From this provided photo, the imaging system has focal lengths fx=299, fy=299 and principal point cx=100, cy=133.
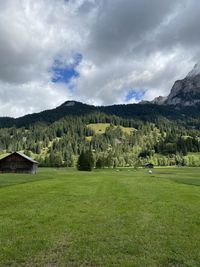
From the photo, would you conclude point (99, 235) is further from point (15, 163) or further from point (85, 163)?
point (85, 163)

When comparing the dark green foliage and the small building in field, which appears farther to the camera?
the dark green foliage

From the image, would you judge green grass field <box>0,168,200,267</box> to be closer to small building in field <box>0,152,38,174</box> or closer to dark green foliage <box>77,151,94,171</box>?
small building in field <box>0,152,38,174</box>

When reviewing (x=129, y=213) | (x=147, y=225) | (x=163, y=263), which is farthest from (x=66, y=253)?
(x=129, y=213)

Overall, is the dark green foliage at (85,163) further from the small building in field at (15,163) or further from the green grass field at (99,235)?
the green grass field at (99,235)

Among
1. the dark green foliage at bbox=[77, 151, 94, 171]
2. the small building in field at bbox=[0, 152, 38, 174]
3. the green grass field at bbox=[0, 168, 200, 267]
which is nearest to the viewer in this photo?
the green grass field at bbox=[0, 168, 200, 267]

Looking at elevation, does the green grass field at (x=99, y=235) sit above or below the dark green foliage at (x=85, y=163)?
below

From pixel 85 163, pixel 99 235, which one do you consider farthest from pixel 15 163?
pixel 99 235

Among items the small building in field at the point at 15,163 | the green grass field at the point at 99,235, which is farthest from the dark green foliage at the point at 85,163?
the green grass field at the point at 99,235

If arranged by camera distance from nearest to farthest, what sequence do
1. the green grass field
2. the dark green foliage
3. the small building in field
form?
the green grass field
the small building in field
the dark green foliage

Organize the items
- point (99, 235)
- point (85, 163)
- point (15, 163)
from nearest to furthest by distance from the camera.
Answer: point (99, 235) → point (15, 163) → point (85, 163)

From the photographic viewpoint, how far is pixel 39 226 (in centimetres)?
1577

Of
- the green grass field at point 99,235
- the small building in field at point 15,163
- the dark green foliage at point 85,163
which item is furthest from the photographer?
the dark green foliage at point 85,163

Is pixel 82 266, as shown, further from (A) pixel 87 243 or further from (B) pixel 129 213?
(B) pixel 129 213

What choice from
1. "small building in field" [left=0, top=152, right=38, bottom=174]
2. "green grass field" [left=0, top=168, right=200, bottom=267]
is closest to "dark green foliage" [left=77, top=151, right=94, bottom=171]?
"small building in field" [left=0, top=152, right=38, bottom=174]
